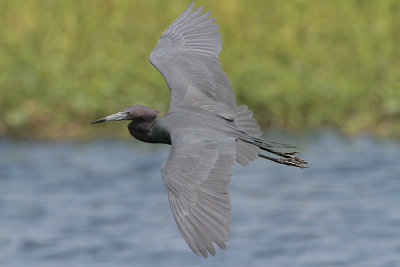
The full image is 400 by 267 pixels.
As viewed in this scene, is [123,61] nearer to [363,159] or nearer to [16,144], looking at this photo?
[16,144]

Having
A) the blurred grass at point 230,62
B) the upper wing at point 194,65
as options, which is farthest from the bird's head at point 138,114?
the blurred grass at point 230,62

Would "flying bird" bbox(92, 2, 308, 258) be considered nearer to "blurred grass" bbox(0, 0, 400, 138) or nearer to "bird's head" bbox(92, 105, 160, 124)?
"bird's head" bbox(92, 105, 160, 124)

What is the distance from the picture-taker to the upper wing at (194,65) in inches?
231

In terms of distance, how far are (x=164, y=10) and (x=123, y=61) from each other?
136cm

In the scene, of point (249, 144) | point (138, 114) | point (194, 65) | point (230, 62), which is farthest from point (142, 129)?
point (230, 62)

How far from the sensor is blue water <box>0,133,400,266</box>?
8234 mm

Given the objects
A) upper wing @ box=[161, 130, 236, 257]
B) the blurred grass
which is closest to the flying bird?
upper wing @ box=[161, 130, 236, 257]

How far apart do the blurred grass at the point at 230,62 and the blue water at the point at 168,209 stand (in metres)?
0.35

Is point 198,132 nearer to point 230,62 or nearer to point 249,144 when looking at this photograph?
point 249,144

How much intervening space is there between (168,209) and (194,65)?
147 inches

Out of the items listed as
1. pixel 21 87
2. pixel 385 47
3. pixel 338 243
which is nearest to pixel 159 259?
pixel 338 243

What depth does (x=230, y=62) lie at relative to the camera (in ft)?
40.9

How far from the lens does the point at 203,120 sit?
5.55 metres

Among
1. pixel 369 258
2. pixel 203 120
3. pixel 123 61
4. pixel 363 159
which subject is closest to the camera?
pixel 203 120
